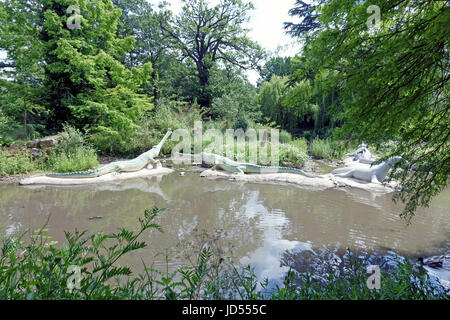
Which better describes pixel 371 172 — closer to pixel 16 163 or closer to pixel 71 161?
pixel 71 161

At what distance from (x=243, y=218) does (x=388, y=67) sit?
3295 mm

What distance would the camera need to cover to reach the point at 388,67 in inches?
83.9

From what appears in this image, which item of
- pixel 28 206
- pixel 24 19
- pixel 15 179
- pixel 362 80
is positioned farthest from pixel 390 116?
pixel 24 19

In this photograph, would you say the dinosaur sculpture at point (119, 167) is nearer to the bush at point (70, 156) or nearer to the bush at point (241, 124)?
the bush at point (70, 156)

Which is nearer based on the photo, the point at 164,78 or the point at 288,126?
the point at 288,126

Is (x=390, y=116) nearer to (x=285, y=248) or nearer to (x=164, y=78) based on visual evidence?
(x=285, y=248)

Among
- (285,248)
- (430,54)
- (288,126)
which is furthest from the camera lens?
(288,126)

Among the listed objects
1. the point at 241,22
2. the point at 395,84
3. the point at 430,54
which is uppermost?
the point at 241,22

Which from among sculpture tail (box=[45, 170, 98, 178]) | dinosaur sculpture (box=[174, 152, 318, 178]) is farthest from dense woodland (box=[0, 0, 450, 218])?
dinosaur sculpture (box=[174, 152, 318, 178])

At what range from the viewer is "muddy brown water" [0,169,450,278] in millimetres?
3357

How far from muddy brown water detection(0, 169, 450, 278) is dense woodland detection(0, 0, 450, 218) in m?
1.11

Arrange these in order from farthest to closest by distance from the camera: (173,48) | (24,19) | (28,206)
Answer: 1. (173,48)
2. (24,19)
3. (28,206)

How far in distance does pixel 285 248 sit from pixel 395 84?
92.4 inches

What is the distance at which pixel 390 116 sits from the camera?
238 centimetres
